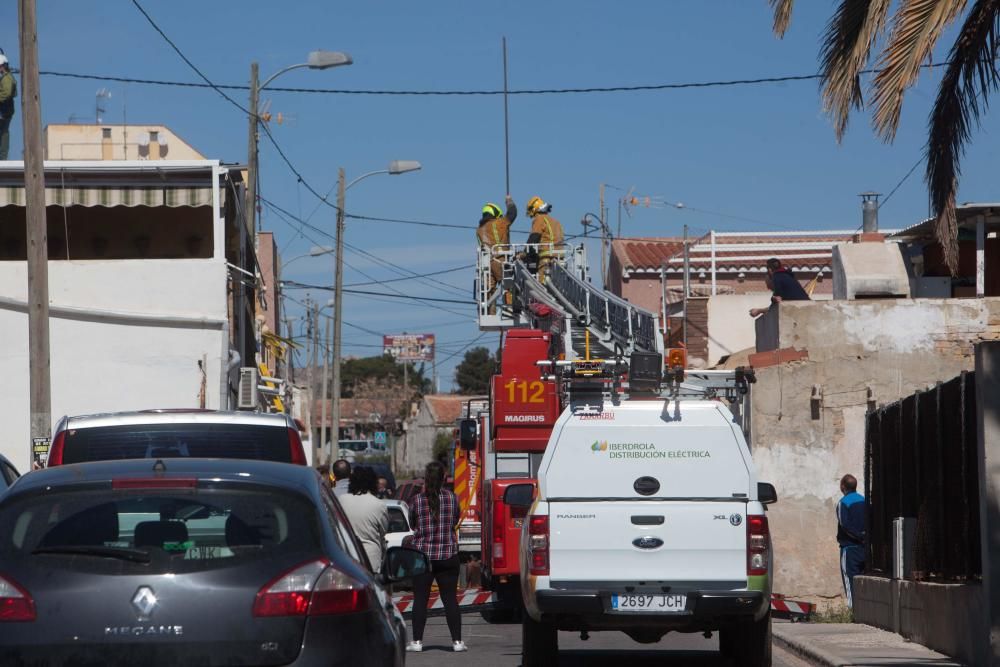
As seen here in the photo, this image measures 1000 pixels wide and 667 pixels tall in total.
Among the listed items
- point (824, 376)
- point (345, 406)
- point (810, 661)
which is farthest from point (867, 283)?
point (345, 406)

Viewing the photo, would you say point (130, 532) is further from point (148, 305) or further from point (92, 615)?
point (148, 305)

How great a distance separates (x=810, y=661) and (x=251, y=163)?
53.6 feet

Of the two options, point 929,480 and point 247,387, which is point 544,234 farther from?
point 929,480

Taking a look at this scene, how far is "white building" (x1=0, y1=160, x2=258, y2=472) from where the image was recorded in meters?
24.0

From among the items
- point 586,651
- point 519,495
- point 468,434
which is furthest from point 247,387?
point 519,495

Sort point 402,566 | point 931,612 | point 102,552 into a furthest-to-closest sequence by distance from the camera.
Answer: point 931,612 < point 402,566 < point 102,552

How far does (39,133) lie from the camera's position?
17328mm

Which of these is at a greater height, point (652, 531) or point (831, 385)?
point (831, 385)

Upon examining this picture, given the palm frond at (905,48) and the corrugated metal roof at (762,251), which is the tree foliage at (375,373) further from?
the palm frond at (905,48)

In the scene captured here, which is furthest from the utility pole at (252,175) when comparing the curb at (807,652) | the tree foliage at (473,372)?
the tree foliage at (473,372)

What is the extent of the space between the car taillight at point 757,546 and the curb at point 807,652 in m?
1.52

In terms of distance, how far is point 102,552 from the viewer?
216 inches

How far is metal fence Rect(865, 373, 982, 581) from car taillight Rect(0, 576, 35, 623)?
809 centimetres

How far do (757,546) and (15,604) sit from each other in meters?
6.68
